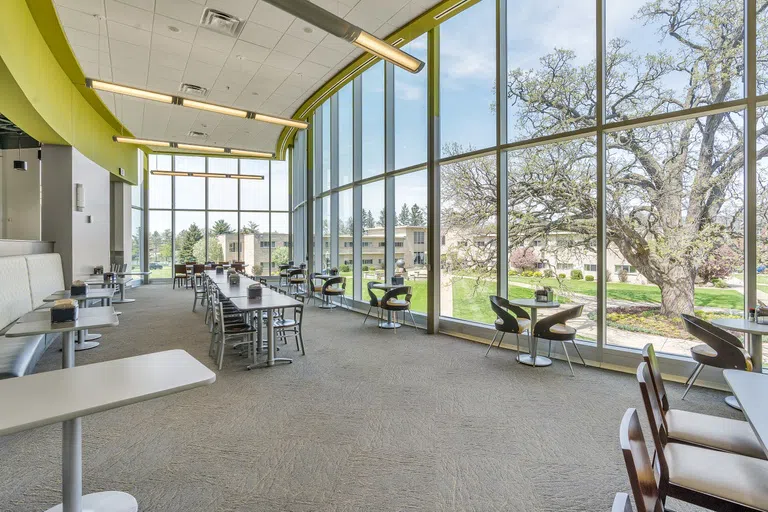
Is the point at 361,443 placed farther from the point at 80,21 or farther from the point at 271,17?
the point at 80,21

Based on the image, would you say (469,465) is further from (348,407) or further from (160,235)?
(160,235)

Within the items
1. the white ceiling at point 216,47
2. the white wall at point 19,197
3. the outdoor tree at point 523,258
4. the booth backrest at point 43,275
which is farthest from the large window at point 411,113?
the white wall at point 19,197

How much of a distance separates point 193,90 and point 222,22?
9.98ft

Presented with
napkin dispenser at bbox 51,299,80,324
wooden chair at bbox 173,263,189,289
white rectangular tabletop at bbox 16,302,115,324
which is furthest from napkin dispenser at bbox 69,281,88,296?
wooden chair at bbox 173,263,189,289

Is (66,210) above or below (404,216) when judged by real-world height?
above

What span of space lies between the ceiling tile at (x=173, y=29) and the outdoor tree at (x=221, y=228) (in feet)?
28.7

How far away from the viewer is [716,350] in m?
3.22

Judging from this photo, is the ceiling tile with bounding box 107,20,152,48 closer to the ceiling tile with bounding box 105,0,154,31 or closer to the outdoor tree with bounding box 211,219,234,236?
the ceiling tile with bounding box 105,0,154,31

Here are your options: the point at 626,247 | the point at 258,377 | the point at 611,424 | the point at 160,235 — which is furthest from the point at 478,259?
the point at 160,235

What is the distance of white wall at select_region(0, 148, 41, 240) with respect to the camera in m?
7.89

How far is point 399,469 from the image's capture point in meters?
2.33

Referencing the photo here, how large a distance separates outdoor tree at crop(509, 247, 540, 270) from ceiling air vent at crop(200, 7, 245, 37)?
5427mm

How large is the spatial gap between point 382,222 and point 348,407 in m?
4.93

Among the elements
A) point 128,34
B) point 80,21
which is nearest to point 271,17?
point 128,34
